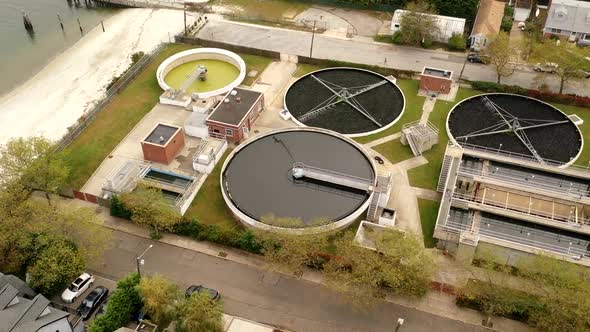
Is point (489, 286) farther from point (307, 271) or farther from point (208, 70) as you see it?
point (208, 70)

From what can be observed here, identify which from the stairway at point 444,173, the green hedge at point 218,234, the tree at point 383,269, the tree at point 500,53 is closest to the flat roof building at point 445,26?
the tree at point 500,53

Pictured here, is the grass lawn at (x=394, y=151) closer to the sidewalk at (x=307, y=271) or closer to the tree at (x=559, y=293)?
the sidewalk at (x=307, y=271)

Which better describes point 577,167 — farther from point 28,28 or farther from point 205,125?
point 28,28

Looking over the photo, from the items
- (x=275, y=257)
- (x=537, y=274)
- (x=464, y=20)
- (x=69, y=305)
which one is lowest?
(x=69, y=305)

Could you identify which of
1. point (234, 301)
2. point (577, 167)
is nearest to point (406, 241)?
point (234, 301)

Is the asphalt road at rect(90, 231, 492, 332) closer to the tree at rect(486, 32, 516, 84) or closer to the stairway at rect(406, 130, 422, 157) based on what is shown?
the stairway at rect(406, 130, 422, 157)
